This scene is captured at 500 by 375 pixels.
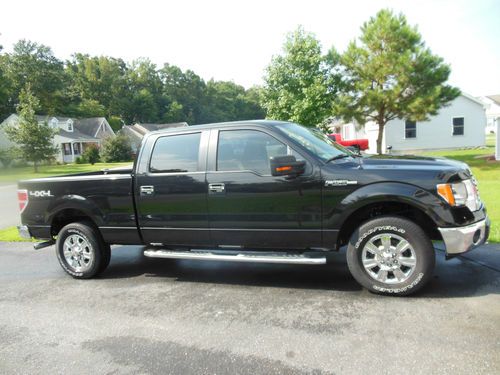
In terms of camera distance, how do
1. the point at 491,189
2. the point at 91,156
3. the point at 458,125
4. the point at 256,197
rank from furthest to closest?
1. the point at 91,156
2. the point at 458,125
3. the point at 491,189
4. the point at 256,197

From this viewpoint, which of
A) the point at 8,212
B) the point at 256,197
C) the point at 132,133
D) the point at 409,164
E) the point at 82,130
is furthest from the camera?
the point at 132,133

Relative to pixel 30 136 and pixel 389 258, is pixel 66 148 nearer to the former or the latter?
pixel 30 136

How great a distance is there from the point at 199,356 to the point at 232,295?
51.1 inches

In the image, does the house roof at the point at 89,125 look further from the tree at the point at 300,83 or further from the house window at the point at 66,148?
the tree at the point at 300,83

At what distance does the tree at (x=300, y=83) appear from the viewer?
68.9 ft

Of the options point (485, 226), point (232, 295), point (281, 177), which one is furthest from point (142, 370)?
point (485, 226)

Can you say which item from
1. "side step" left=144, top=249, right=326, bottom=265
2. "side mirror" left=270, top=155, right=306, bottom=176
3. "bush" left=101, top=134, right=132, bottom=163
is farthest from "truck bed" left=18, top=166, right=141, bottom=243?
"bush" left=101, top=134, right=132, bottom=163

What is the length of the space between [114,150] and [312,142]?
4280 cm

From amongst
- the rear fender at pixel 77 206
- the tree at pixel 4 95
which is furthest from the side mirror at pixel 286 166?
the tree at pixel 4 95

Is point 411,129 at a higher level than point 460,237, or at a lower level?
higher

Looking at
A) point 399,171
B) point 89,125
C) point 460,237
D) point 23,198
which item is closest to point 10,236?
point 23,198

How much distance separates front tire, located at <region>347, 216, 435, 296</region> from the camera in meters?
3.91

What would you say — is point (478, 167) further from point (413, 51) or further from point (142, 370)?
point (142, 370)

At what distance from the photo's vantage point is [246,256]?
4418 millimetres
